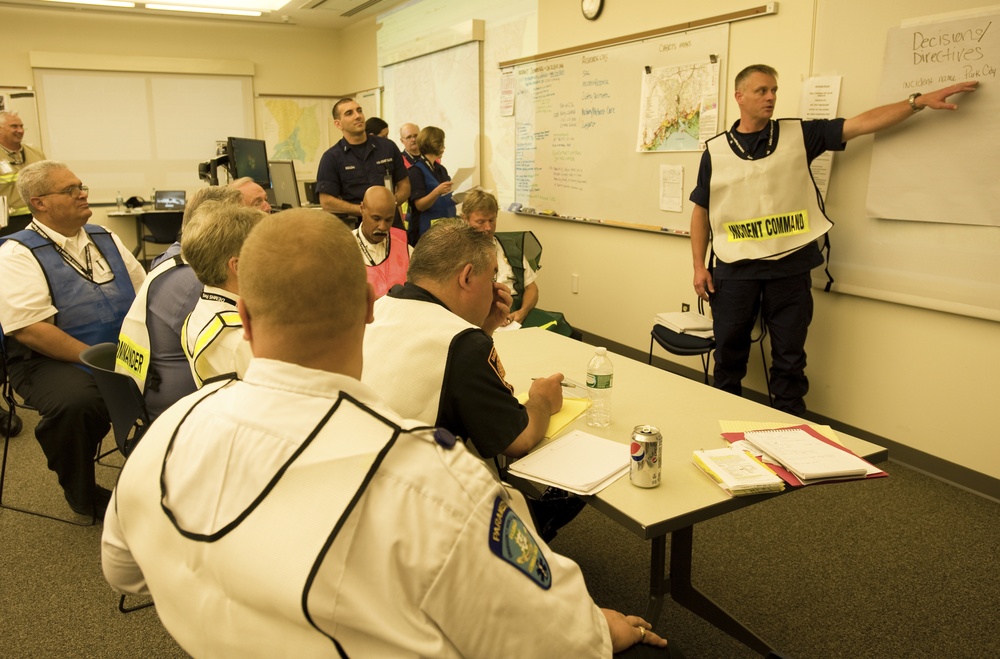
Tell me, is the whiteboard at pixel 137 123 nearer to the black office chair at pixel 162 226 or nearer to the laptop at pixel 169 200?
the laptop at pixel 169 200

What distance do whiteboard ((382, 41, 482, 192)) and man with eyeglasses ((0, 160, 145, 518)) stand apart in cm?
384

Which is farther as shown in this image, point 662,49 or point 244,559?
point 662,49

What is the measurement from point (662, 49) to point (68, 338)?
3.49m

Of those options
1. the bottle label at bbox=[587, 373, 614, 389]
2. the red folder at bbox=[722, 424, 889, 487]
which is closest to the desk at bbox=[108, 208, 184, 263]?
the bottle label at bbox=[587, 373, 614, 389]

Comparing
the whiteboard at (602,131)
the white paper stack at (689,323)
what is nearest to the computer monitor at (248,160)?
the whiteboard at (602,131)

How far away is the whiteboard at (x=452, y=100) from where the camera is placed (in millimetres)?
6324

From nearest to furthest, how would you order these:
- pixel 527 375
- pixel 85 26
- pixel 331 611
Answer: pixel 331 611 → pixel 527 375 → pixel 85 26

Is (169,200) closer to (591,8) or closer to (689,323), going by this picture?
(591,8)

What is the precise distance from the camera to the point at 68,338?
2.88 metres

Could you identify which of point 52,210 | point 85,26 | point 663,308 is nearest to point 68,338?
point 52,210

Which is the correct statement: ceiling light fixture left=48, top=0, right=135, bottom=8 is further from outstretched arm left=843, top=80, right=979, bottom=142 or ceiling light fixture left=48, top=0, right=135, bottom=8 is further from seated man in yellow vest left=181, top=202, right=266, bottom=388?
outstretched arm left=843, top=80, right=979, bottom=142

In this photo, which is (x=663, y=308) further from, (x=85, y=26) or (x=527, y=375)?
(x=85, y=26)

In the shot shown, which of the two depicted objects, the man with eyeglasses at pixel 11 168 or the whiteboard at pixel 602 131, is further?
the man with eyeglasses at pixel 11 168

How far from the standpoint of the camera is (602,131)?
4887 mm
